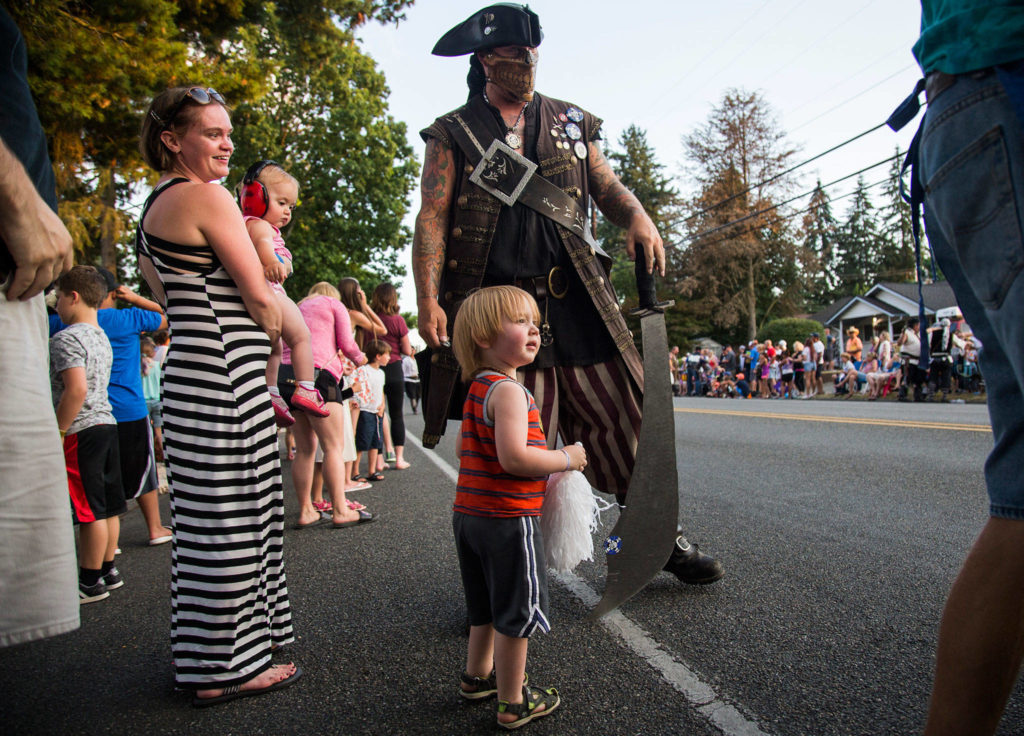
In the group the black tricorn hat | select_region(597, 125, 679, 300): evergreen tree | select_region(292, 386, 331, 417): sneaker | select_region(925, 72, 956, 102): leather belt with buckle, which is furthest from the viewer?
select_region(597, 125, 679, 300): evergreen tree

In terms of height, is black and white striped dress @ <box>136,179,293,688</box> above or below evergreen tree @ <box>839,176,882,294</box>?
below

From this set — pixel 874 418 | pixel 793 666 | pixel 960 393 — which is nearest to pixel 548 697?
pixel 793 666

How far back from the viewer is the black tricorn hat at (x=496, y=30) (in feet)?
8.47

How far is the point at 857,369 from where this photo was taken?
782 inches

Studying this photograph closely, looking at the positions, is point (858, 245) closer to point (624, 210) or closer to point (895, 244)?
point (895, 244)

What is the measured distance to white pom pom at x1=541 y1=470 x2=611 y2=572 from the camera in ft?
7.07

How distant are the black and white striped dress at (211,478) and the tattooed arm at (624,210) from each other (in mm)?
1501

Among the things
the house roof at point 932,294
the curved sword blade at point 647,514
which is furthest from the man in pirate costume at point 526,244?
the house roof at point 932,294

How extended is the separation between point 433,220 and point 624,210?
0.80 m

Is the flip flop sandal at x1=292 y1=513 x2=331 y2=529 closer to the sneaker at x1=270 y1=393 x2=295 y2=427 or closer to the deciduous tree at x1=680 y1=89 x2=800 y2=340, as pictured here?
the sneaker at x1=270 y1=393 x2=295 y2=427

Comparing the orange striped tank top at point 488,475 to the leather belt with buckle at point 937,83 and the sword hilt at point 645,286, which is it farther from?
the leather belt with buckle at point 937,83

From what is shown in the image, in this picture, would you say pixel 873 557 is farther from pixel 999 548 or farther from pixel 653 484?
pixel 999 548

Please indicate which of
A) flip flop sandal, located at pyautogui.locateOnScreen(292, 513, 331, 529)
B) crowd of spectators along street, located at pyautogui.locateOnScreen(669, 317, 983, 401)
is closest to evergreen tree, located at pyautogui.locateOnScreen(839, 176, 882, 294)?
crowd of spectators along street, located at pyautogui.locateOnScreen(669, 317, 983, 401)

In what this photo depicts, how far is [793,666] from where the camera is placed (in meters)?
2.12
